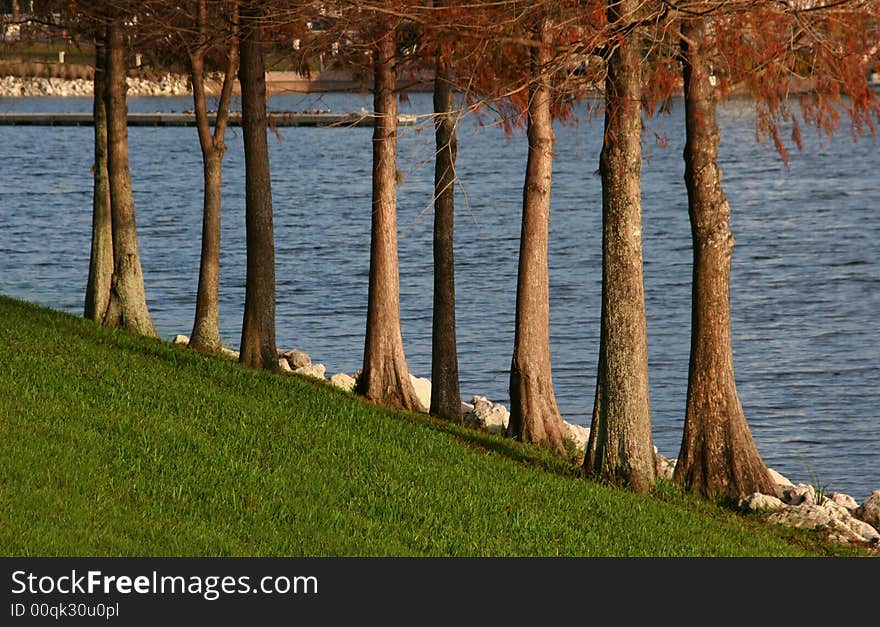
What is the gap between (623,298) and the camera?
1430 cm

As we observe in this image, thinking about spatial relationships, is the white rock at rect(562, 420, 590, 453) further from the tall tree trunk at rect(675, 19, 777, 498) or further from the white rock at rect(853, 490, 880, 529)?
the white rock at rect(853, 490, 880, 529)

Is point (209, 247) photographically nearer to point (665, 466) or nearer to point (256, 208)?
point (256, 208)

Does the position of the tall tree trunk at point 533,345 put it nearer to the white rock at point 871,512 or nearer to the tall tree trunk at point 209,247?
the white rock at point 871,512

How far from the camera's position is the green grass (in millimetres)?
9883

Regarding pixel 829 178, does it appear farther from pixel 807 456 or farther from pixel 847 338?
pixel 807 456

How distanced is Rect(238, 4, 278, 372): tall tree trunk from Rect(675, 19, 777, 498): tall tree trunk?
6219 millimetres

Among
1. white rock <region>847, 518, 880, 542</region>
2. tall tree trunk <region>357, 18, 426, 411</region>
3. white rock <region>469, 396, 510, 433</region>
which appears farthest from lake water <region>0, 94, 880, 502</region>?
white rock <region>847, 518, 880, 542</region>

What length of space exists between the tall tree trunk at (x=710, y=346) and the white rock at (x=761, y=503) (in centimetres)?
30

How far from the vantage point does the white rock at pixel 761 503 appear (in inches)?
567

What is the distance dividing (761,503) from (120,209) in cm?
1112

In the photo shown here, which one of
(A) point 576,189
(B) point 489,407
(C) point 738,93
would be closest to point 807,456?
(B) point 489,407

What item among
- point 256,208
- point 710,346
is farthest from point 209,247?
point 710,346

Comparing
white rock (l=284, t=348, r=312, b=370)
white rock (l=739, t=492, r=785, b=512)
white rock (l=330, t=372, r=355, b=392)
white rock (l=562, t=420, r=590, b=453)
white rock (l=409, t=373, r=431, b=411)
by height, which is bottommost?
white rock (l=562, t=420, r=590, b=453)

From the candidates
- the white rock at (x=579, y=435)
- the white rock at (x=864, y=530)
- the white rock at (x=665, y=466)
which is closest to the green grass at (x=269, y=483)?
the white rock at (x=864, y=530)
